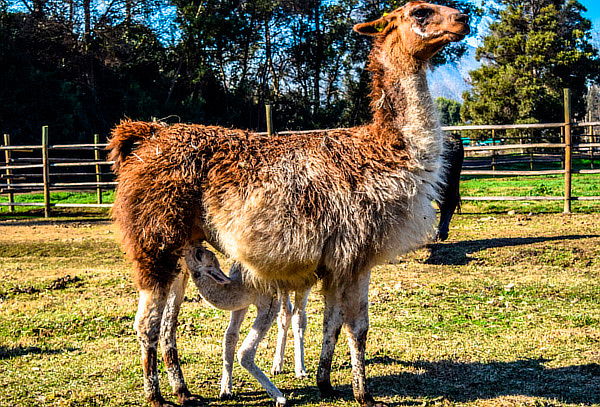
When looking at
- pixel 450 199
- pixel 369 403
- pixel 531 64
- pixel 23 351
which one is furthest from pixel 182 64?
pixel 369 403

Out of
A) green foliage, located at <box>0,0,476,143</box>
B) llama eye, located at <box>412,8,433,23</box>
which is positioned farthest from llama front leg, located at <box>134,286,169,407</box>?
green foliage, located at <box>0,0,476,143</box>

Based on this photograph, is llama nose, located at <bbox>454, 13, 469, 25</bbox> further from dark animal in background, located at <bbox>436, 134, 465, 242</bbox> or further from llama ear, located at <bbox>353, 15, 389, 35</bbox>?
dark animal in background, located at <bbox>436, 134, 465, 242</bbox>

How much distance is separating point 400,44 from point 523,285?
4.99 metres

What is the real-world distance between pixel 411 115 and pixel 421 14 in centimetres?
76

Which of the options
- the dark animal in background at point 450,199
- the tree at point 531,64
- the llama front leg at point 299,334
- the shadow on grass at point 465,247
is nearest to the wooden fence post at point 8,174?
the dark animal in background at point 450,199

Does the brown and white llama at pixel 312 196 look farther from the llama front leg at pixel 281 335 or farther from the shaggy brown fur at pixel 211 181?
the llama front leg at pixel 281 335

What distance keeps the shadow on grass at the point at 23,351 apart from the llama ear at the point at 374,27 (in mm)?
4209

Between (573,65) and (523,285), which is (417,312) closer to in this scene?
(523,285)

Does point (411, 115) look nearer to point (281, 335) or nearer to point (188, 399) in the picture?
point (281, 335)

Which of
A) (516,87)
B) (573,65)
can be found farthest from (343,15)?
(573,65)

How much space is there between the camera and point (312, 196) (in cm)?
454

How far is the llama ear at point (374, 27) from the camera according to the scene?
4980mm

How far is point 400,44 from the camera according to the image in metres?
4.77

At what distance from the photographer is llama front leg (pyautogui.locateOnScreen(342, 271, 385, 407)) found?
184 inches
